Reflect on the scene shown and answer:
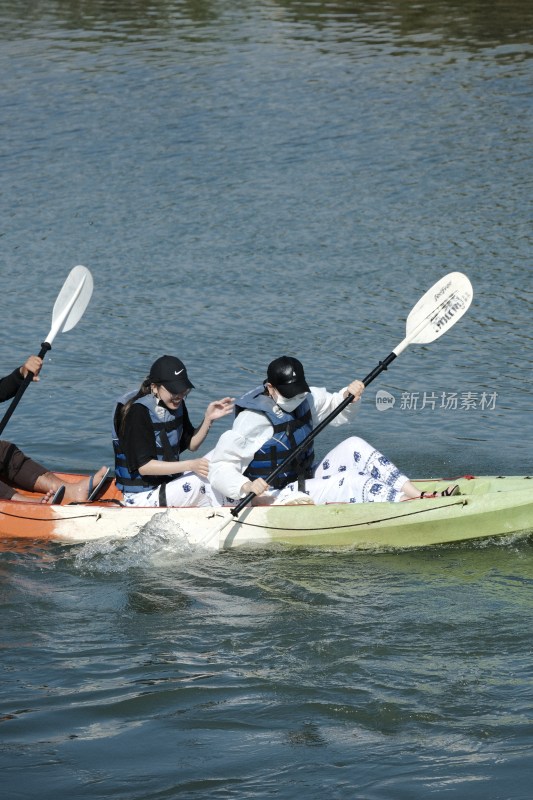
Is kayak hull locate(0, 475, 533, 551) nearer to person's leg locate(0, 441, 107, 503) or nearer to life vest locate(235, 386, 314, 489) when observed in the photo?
life vest locate(235, 386, 314, 489)

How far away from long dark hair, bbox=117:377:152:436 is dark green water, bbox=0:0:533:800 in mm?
661

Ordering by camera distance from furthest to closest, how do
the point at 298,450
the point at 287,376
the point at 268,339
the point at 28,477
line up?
the point at 268,339 < the point at 28,477 < the point at 298,450 < the point at 287,376

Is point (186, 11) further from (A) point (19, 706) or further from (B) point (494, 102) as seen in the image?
(A) point (19, 706)

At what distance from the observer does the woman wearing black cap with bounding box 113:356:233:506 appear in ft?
21.9

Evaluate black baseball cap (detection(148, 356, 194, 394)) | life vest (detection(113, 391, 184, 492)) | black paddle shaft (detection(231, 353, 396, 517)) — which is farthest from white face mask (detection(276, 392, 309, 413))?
life vest (detection(113, 391, 184, 492))

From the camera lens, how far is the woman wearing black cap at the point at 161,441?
6.67 m

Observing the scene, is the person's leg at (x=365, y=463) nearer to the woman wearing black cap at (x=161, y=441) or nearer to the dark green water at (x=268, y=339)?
the dark green water at (x=268, y=339)

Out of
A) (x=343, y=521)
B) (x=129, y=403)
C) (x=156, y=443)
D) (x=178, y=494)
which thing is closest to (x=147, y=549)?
(x=178, y=494)

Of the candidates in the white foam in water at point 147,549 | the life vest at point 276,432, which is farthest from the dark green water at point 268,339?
the life vest at point 276,432

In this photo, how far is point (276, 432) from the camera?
676cm

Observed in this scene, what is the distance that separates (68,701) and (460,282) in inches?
148

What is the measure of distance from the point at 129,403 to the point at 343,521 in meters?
1.35

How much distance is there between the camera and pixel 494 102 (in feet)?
55.4

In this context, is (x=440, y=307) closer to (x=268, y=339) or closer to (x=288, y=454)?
(x=288, y=454)
